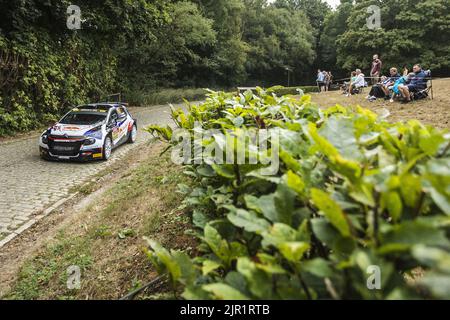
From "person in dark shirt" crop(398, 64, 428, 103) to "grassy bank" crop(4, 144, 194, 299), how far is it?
9833mm

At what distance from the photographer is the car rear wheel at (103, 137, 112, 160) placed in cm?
1117

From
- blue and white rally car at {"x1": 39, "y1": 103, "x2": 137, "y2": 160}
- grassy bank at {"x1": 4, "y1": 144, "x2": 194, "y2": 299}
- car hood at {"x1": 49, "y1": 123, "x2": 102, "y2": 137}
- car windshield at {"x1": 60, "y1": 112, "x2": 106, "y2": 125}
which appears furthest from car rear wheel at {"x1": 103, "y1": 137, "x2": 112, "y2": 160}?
grassy bank at {"x1": 4, "y1": 144, "x2": 194, "y2": 299}

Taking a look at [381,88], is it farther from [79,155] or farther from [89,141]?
[79,155]

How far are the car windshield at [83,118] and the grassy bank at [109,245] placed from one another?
558 cm

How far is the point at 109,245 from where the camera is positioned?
15.1ft

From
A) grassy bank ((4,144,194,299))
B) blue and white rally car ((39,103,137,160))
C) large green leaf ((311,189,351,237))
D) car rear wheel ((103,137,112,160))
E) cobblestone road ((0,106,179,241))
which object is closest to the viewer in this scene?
large green leaf ((311,189,351,237))

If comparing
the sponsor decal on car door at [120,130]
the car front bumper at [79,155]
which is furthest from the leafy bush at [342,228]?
the sponsor decal on car door at [120,130]

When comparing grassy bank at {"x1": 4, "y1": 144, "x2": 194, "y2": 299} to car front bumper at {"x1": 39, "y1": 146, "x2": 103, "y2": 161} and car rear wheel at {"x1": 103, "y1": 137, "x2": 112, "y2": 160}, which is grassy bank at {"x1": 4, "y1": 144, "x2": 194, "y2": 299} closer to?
car front bumper at {"x1": 39, "y1": 146, "x2": 103, "y2": 161}

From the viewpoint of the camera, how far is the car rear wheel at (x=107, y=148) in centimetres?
1117

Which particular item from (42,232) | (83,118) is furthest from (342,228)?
(83,118)

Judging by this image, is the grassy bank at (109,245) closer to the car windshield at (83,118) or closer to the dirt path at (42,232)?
the dirt path at (42,232)

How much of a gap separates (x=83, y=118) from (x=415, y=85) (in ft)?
38.3

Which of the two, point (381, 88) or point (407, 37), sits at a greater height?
point (407, 37)
